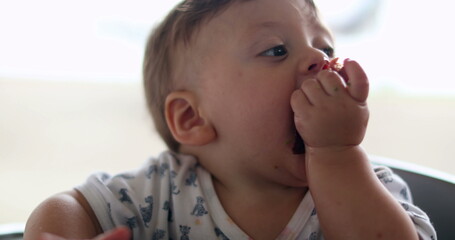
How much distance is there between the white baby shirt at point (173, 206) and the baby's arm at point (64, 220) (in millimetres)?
14

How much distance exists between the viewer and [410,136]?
192 centimetres

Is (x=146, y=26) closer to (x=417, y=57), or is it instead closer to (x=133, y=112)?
(x=133, y=112)

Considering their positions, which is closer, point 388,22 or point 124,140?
point 124,140

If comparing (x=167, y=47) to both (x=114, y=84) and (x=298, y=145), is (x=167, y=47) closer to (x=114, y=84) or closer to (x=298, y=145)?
(x=298, y=145)

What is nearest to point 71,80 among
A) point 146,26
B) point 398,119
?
point 146,26

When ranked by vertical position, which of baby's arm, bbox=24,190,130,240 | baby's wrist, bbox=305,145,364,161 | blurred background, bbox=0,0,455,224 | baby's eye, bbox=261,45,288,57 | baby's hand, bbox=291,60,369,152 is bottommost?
blurred background, bbox=0,0,455,224

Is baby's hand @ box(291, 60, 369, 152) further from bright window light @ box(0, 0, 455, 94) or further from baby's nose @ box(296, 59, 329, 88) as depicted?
bright window light @ box(0, 0, 455, 94)

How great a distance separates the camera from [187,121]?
30.3 inches

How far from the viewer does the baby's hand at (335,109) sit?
0.58m

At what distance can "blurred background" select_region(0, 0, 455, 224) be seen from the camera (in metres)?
1.68

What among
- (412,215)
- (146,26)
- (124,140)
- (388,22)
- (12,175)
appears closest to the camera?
(412,215)

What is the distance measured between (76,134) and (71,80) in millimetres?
346

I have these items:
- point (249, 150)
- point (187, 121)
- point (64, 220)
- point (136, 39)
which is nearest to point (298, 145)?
point (249, 150)

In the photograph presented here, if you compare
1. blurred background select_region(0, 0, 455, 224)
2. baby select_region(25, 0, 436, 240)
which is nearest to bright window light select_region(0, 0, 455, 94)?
blurred background select_region(0, 0, 455, 224)
